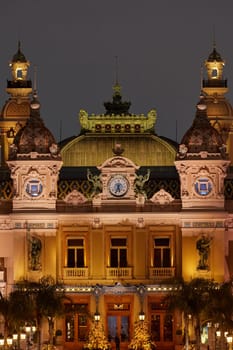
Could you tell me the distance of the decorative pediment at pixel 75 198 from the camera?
439 feet

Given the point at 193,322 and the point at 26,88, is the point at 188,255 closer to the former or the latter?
the point at 193,322

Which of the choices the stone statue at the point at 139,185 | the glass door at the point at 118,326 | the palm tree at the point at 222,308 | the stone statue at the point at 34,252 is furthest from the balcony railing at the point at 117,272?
the palm tree at the point at 222,308

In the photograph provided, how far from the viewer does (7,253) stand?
442 feet

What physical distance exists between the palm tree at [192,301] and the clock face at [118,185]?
1013 centimetres

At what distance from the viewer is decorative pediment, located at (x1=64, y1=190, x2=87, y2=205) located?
439 ft

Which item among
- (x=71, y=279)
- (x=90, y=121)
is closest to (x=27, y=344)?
(x=71, y=279)

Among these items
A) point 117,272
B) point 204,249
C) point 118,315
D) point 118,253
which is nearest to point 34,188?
point 118,253

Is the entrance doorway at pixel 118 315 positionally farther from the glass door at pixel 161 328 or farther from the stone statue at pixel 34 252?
the stone statue at pixel 34 252

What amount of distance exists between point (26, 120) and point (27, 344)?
86.7 feet

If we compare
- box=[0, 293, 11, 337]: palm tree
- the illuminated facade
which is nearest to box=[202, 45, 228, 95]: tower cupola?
the illuminated facade

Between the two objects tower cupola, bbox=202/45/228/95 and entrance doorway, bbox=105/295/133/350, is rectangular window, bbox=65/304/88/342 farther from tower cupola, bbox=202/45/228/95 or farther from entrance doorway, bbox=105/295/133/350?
tower cupola, bbox=202/45/228/95

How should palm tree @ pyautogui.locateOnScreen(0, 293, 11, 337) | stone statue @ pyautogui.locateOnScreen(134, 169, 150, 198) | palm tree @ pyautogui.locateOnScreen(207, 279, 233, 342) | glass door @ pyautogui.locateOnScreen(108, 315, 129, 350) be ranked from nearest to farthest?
palm tree @ pyautogui.locateOnScreen(207, 279, 233, 342) → palm tree @ pyautogui.locateOnScreen(0, 293, 11, 337) → glass door @ pyautogui.locateOnScreen(108, 315, 129, 350) → stone statue @ pyautogui.locateOnScreen(134, 169, 150, 198)

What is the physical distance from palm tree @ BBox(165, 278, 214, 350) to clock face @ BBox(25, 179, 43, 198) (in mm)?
13020

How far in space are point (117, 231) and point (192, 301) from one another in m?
12.9
